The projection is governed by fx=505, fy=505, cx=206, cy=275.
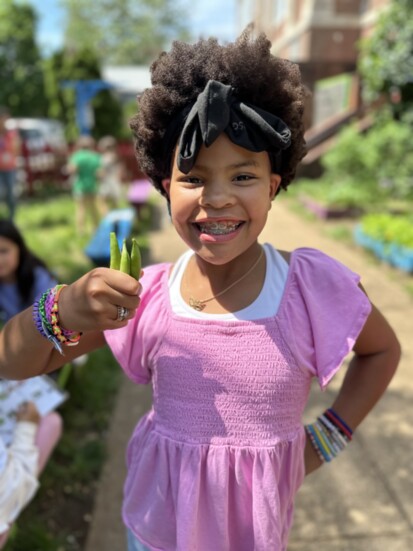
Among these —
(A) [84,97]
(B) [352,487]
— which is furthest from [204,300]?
(A) [84,97]

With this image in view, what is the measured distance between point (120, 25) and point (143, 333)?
1802 inches

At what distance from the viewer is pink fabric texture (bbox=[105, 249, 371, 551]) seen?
1.32m

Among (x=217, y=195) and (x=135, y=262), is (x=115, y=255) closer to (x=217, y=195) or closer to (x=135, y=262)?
(x=135, y=262)

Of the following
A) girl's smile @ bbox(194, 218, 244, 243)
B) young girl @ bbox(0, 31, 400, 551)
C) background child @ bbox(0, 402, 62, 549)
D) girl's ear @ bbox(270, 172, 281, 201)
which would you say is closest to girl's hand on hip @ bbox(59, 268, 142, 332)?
young girl @ bbox(0, 31, 400, 551)

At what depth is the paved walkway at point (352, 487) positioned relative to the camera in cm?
242

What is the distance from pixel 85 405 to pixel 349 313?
2.73 m

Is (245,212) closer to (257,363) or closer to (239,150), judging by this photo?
(239,150)

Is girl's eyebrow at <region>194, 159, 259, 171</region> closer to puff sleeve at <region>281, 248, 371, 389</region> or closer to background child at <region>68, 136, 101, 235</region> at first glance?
puff sleeve at <region>281, 248, 371, 389</region>

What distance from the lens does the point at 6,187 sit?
845 centimetres

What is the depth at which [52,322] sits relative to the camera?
116cm

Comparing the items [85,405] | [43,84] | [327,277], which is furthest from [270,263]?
[43,84]

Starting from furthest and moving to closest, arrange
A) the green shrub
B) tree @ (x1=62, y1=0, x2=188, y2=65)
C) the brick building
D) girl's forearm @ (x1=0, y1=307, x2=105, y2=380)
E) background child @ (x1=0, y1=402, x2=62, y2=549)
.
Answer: tree @ (x1=62, y1=0, x2=188, y2=65), the brick building, the green shrub, background child @ (x1=0, y1=402, x2=62, y2=549), girl's forearm @ (x1=0, y1=307, x2=105, y2=380)

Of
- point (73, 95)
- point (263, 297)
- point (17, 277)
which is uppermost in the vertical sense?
point (263, 297)

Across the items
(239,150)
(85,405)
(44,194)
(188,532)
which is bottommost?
(44,194)
